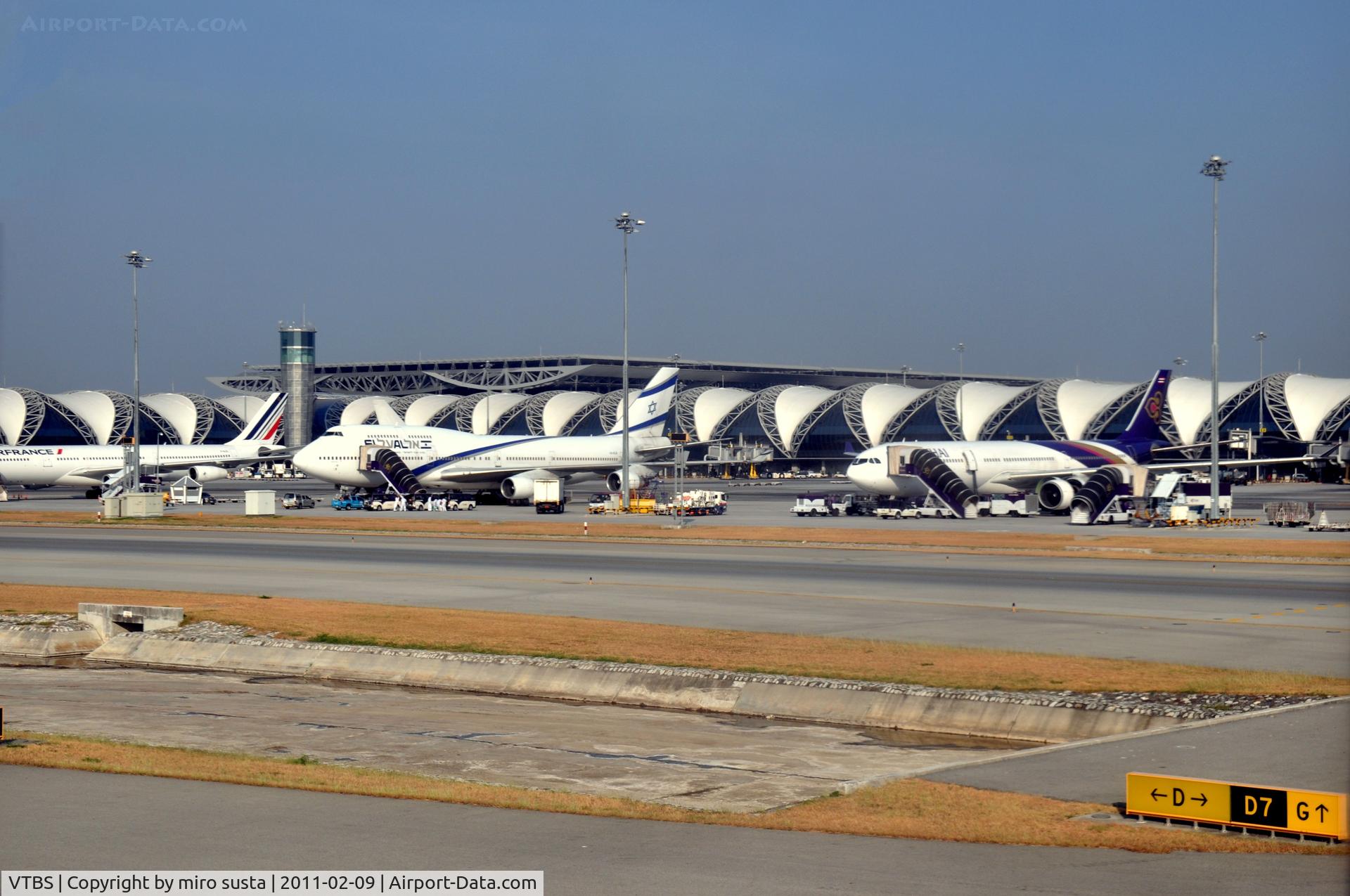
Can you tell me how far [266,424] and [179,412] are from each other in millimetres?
58178

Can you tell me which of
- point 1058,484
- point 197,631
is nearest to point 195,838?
point 197,631

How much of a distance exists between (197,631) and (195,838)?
16346mm

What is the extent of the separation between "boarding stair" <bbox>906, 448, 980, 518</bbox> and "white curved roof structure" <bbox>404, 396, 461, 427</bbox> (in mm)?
118010

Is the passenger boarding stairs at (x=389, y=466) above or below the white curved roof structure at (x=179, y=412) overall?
below

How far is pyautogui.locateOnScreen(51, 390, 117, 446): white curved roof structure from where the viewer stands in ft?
536

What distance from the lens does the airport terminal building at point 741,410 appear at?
137250mm

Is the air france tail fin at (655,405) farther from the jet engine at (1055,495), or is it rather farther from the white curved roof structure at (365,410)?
the white curved roof structure at (365,410)

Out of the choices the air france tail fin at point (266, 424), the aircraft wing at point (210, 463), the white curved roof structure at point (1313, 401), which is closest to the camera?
the aircraft wing at point (210, 463)

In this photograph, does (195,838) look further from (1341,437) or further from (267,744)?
(1341,437)

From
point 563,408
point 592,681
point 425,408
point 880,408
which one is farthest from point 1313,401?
point 592,681

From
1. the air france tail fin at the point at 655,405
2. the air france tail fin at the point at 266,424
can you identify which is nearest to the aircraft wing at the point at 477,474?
the air france tail fin at the point at 655,405

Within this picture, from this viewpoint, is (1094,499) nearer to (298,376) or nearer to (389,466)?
(389,466)

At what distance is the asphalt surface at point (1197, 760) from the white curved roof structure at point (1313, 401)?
418ft

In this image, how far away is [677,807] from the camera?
41.5 ft
